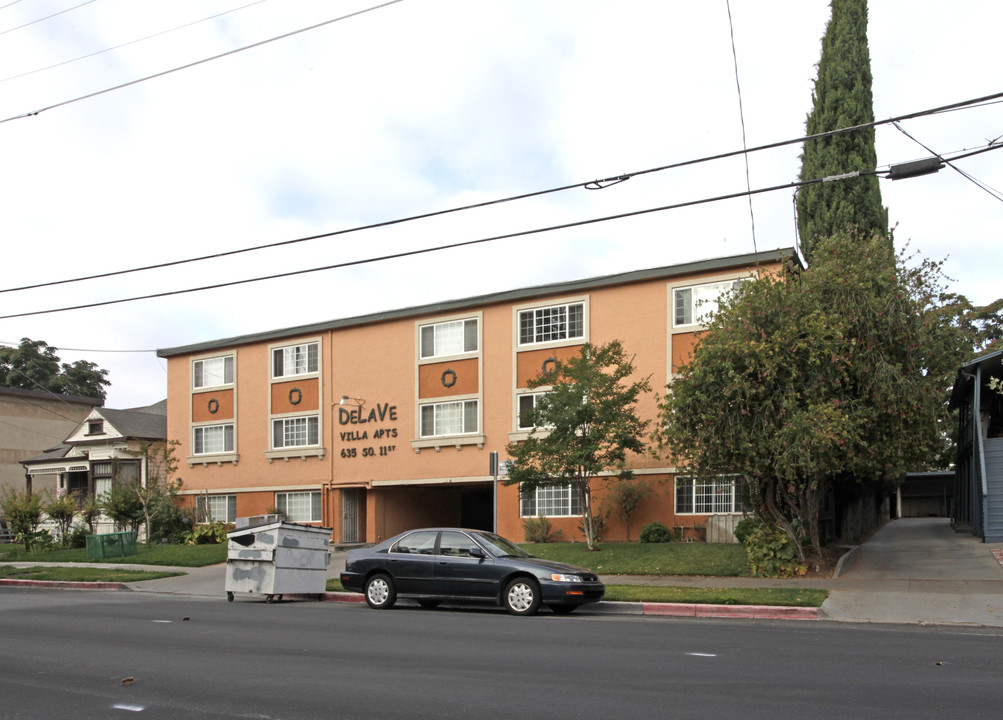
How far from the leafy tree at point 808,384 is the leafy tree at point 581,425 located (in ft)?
11.9

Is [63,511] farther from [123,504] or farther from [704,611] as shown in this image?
[704,611]

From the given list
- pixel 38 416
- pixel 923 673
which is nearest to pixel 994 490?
pixel 923 673

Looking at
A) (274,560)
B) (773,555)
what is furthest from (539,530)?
(274,560)

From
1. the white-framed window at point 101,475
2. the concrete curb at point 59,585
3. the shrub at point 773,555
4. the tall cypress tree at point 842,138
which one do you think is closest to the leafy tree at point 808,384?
the shrub at point 773,555

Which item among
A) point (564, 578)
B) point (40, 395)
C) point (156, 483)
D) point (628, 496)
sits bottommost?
point (564, 578)

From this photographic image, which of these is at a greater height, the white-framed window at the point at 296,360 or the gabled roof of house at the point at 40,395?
the white-framed window at the point at 296,360

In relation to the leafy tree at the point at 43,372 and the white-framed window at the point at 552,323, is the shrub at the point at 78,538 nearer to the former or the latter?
the white-framed window at the point at 552,323

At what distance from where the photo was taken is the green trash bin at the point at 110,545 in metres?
28.6

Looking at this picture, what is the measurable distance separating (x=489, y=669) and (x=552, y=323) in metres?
19.6

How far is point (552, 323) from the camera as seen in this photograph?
92.6 feet

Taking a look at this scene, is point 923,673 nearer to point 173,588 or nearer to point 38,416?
point 173,588

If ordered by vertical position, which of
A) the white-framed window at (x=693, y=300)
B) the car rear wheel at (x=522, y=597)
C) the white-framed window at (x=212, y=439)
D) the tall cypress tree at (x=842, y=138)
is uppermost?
the tall cypress tree at (x=842, y=138)

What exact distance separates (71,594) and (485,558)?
10729 mm

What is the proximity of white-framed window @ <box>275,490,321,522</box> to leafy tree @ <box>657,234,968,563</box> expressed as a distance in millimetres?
17335
